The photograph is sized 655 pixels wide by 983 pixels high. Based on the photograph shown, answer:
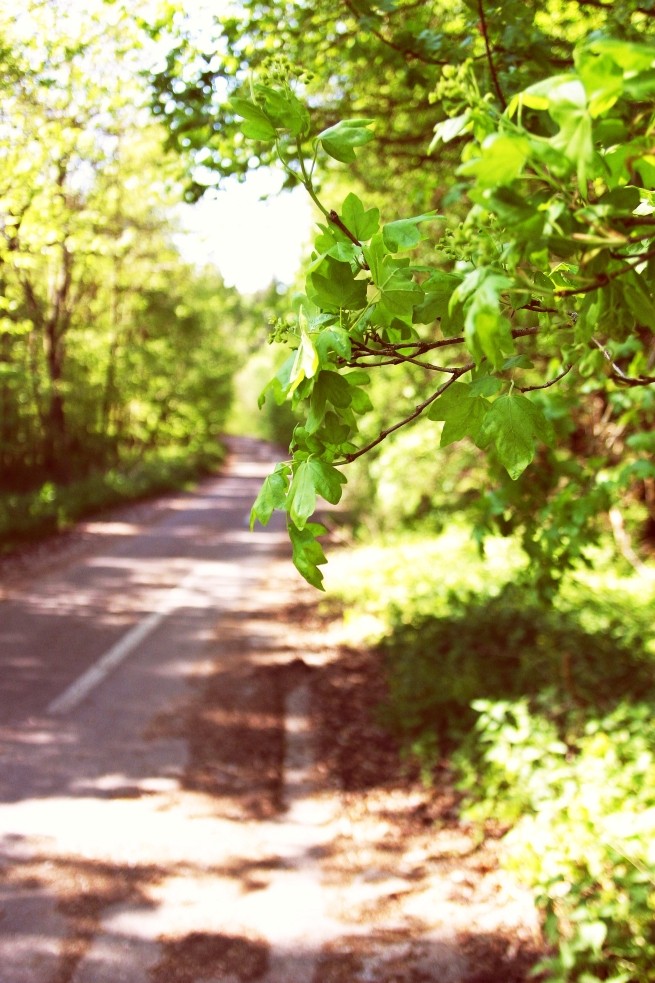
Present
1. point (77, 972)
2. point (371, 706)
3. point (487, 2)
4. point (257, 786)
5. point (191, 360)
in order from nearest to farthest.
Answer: point (487, 2)
point (77, 972)
point (257, 786)
point (371, 706)
point (191, 360)

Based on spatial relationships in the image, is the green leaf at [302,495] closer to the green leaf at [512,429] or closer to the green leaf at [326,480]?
the green leaf at [326,480]

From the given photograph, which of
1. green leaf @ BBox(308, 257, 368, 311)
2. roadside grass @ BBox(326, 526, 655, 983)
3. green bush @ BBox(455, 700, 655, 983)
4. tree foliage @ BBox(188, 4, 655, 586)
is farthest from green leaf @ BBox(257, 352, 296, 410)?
green bush @ BBox(455, 700, 655, 983)

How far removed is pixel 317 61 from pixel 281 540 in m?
12.7

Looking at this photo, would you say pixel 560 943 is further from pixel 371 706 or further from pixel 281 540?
pixel 281 540

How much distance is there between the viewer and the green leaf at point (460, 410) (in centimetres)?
143

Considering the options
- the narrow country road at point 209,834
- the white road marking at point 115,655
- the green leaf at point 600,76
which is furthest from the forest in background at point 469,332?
the white road marking at point 115,655

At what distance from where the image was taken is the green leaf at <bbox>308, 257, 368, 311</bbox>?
1309 millimetres

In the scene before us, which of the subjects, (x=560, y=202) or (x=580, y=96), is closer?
(x=580, y=96)

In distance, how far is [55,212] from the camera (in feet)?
→ 23.1

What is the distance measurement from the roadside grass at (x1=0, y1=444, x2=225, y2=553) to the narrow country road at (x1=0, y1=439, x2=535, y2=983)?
15.8 feet

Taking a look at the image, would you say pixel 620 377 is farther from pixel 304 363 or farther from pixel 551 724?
pixel 551 724

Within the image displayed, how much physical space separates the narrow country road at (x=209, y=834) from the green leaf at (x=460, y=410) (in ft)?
10.5

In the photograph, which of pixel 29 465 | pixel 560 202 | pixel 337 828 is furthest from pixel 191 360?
pixel 560 202

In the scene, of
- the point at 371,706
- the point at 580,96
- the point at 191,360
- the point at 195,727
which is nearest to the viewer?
the point at 580,96
